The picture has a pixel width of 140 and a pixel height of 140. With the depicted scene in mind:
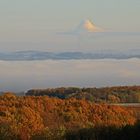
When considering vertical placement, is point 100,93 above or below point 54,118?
above

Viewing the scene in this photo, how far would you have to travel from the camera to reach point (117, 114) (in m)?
93.1

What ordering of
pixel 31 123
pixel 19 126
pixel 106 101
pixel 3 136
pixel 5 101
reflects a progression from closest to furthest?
pixel 3 136 < pixel 19 126 < pixel 31 123 < pixel 5 101 < pixel 106 101

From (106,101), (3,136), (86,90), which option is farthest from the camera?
(86,90)

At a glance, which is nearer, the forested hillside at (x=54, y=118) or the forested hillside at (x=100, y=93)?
the forested hillside at (x=54, y=118)

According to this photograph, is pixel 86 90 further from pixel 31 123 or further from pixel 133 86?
pixel 31 123

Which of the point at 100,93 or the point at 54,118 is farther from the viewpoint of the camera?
the point at 100,93

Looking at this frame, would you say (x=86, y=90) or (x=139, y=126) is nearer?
(x=139, y=126)

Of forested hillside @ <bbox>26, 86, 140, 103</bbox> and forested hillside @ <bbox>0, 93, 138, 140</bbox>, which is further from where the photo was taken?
forested hillside @ <bbox>26, 86, 140, 103</bbox>

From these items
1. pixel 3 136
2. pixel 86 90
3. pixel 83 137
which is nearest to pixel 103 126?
pixel 83 137

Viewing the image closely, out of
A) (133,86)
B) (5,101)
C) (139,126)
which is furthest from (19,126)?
(133,86)

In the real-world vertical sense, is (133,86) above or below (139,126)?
above

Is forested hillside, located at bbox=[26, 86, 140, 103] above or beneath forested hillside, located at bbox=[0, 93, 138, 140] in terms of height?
above

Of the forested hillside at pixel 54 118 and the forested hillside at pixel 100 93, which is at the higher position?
the forested hillside at pixel 100 93

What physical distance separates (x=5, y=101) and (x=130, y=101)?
99.8 ft
